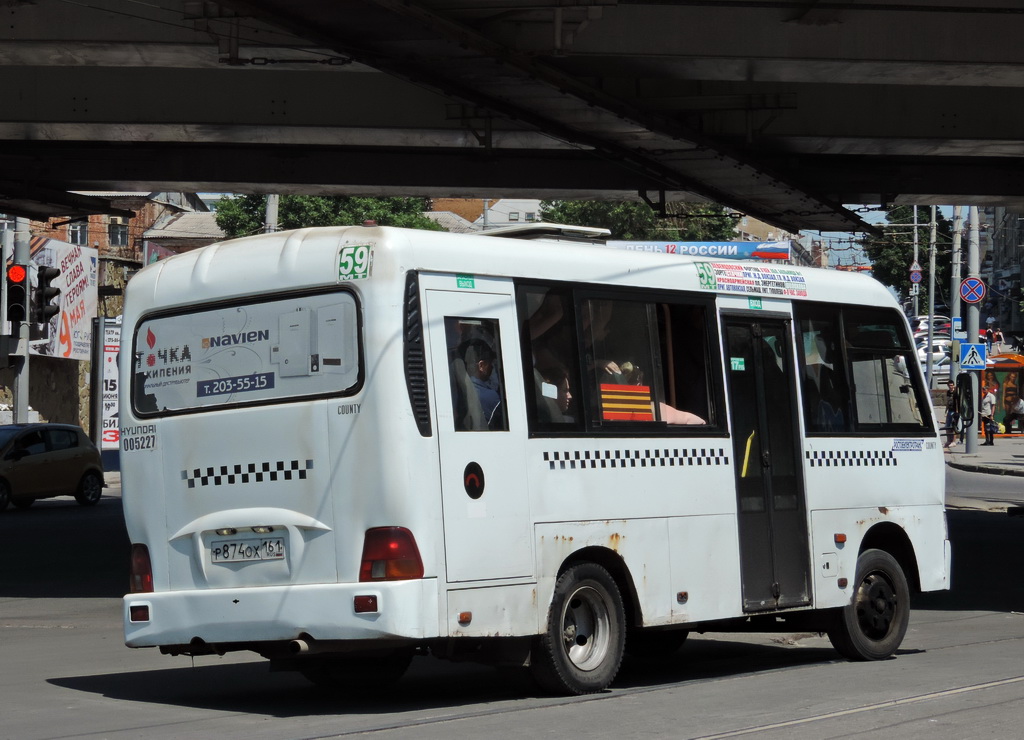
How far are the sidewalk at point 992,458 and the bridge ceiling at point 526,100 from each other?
16.2 m

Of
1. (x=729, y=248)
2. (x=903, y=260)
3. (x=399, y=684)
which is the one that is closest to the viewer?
(x=399, y=684)

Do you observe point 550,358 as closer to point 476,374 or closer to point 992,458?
point 476,374

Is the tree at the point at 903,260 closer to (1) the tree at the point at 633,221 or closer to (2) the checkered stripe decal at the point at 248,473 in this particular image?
(1) the tree at the point at 633,221

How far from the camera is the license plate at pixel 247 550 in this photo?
8.54 metres

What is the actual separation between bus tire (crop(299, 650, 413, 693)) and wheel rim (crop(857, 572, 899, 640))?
3.56 meters

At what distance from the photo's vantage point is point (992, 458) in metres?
43.6

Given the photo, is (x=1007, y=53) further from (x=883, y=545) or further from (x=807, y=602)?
(x=807, y=602)

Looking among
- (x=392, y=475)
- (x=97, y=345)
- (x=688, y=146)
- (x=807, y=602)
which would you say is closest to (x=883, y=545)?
(x=807, y=602)

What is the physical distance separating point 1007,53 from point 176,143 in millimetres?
11178

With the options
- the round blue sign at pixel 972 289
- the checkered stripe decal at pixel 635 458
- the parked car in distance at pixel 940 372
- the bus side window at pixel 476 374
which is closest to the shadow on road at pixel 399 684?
the checkered stripe decal at pixel 635 458

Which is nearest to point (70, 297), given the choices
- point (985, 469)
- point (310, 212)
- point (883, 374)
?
point (985, 469)

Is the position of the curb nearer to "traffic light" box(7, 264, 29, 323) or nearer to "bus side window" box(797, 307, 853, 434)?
"traffic light" box(7, 264, 29, 323)

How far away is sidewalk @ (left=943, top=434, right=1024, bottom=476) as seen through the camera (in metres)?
38.9

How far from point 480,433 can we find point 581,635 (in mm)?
1510
